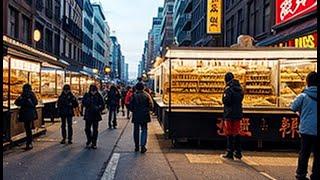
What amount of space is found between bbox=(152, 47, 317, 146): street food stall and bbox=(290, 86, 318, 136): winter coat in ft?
16.7

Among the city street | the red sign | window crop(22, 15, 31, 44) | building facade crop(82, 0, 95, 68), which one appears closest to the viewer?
the city street

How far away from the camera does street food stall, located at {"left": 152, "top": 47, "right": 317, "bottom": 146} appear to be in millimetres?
13984

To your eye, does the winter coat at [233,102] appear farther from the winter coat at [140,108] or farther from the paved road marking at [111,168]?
the paved road marking at [111,168]

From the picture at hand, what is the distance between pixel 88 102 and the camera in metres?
14.0

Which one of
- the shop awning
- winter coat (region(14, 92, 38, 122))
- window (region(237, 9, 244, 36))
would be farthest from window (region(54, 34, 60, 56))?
winter coat (region(14, 92, 38, 122))

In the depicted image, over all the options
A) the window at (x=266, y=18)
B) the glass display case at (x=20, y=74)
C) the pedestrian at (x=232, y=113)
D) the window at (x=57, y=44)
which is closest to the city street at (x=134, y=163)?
the pedestrian at (x=232, y=113)

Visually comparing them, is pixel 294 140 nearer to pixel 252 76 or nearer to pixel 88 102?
pixel 252 76

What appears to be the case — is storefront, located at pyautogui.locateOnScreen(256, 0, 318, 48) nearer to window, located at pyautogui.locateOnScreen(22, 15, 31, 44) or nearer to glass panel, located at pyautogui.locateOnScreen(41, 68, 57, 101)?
glass panel, located at pyautogui.locateOnScreen(41, 68, 57, 101)

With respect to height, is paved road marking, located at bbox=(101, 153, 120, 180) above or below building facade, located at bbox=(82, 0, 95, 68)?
below

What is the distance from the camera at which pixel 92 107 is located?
13.9m

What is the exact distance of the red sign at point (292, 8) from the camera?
19.6 metres

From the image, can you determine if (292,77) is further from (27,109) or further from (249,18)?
(249,18)

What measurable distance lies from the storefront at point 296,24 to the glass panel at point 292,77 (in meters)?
3.15

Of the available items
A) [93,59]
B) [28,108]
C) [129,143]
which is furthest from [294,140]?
[93,59]
